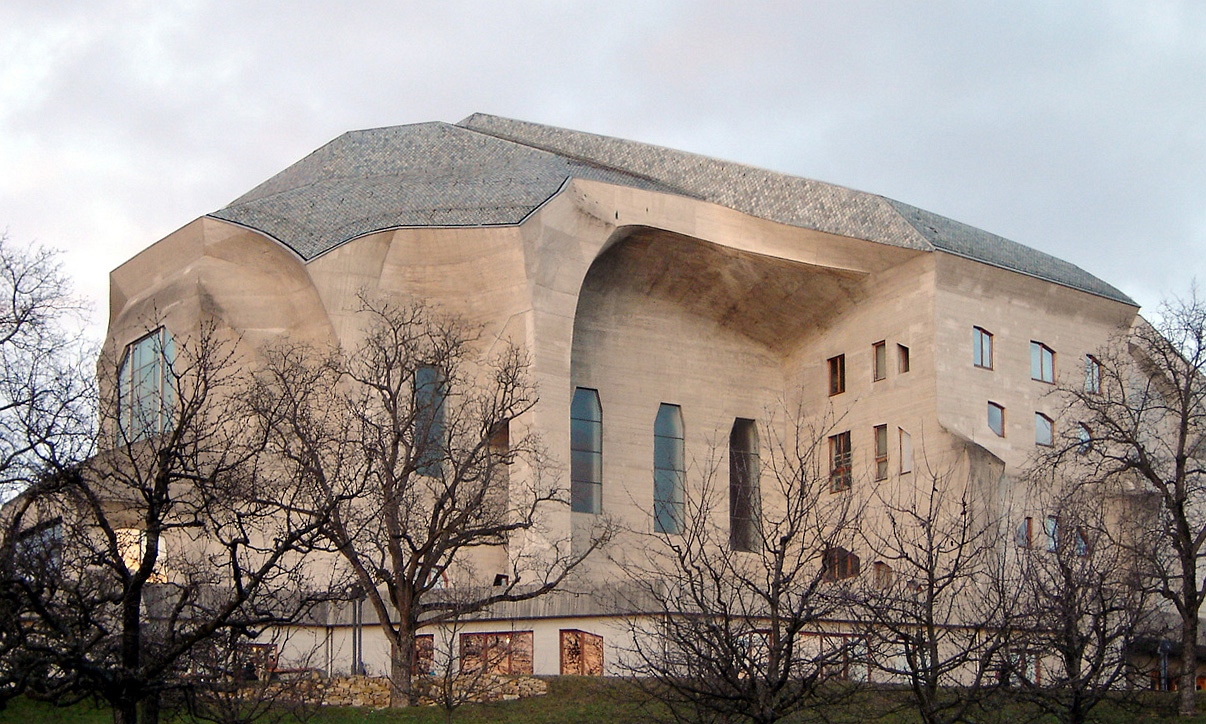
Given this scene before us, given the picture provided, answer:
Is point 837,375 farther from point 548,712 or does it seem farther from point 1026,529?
point 548,712

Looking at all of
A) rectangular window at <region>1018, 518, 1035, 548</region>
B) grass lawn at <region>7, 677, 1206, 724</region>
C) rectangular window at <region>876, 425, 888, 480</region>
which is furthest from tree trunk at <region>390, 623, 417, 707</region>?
rectangular window at <region>876, 425, 888, 480</region>

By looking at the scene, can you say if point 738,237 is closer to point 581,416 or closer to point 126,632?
point 581,416

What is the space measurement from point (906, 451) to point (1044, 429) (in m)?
4.31

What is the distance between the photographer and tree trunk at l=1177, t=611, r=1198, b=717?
25.9 metres

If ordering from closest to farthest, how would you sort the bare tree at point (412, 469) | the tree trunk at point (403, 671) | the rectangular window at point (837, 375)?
the tree trunk at point (403, 671), the bare tree at point (412, 469), the rectangular window at point (837, 375)

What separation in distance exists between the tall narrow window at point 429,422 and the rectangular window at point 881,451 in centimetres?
1242

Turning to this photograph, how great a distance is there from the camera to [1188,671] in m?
25.9

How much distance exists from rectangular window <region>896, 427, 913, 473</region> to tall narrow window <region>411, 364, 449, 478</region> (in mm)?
12752

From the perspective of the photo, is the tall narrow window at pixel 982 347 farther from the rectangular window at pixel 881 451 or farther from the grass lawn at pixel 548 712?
the grass lawn at pixel 548 712

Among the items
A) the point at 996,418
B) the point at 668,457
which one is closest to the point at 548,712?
the point at 668,457

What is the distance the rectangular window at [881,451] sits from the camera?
4222 cm

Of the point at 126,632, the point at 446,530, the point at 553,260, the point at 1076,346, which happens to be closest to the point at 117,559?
the point at 126,632

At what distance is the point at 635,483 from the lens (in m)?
43.0

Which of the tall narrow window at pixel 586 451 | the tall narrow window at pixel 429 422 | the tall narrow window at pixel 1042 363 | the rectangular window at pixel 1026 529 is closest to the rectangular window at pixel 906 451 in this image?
the rectangular window at pixel 1026 529
